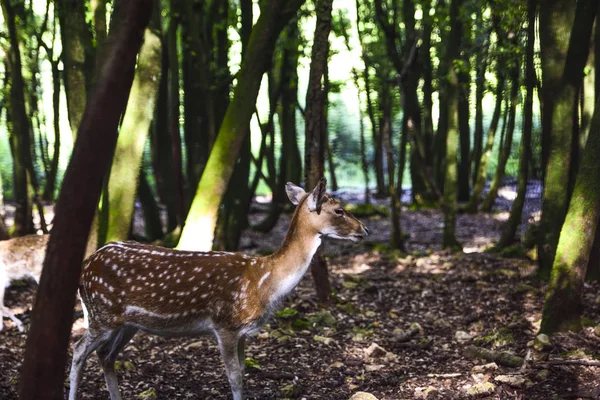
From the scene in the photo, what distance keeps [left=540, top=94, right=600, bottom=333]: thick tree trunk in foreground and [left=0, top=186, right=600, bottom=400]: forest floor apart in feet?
0.73

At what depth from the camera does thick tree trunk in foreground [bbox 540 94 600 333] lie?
7285 mm

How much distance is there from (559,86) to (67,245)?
7115mm

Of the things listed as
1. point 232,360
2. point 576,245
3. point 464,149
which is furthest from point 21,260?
point 464,149

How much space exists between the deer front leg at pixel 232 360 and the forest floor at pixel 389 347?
0.68 m

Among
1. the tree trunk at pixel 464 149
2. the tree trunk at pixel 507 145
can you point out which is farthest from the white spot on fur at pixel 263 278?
the tree trunk at pixel 464 149

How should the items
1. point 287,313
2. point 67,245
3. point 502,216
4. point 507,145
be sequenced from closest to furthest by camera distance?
point 67,245 < point 287,313 < point 507,145 < point 502,216

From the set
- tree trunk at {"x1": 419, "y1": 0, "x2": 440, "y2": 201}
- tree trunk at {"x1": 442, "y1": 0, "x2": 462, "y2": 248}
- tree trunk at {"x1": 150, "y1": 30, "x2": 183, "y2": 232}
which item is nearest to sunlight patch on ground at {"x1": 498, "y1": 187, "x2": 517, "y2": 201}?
tree trunk at {"x1": 419, "y1": 0, "x2": 440, "y2": 201}

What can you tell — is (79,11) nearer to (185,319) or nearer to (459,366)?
(185,319)

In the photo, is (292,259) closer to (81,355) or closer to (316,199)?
(316,199)

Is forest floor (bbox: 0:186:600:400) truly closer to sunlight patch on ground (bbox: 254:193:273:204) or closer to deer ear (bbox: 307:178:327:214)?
deer ear (bbox: 307:178:327:214)

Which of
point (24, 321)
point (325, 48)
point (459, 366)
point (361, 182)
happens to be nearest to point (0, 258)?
point (24, 321)

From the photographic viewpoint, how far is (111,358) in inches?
246

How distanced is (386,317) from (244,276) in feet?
12.6

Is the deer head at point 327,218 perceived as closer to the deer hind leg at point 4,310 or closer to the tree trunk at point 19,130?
the deer hind leg at point 4,310
